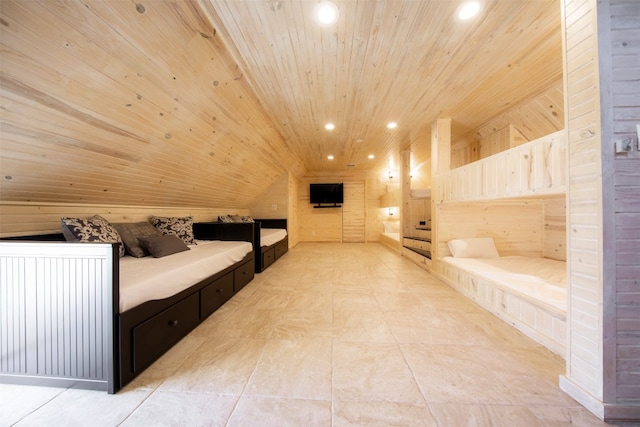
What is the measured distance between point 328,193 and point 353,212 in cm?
101

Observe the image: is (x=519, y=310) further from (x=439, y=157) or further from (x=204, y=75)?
(x=204, y=75)

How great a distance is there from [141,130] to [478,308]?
352 centimetres

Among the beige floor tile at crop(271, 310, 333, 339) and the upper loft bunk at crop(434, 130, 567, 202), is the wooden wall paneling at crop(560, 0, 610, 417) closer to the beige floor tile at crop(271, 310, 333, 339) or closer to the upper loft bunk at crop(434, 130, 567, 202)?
the upper loft bunk at crop(434, 130, 567, 202)

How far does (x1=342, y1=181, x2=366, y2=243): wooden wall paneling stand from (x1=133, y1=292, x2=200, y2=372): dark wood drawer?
5479mm

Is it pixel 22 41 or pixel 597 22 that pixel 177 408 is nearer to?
pixel 22 41

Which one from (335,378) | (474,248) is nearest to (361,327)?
(335,378)

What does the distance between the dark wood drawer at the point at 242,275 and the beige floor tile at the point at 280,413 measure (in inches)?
63.3

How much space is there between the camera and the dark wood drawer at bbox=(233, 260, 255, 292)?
263 cm

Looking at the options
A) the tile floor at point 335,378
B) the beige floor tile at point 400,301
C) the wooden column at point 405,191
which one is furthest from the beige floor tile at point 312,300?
the wooden column at point 405,191

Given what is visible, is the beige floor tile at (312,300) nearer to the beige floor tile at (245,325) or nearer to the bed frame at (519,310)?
the beige floor tile at (245,325)

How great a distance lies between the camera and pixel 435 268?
324cm

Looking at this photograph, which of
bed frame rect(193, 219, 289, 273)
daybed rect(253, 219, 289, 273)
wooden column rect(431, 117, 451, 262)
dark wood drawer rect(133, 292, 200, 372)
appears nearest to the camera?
dark wood drawer rect(133, 292, 200, 372)

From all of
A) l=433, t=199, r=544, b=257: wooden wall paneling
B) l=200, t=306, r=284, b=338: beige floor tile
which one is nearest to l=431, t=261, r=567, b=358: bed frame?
l=433, t=199, r=544, b=257: wooden wall paneling

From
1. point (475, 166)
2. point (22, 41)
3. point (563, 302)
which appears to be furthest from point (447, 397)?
point (22, 41)
